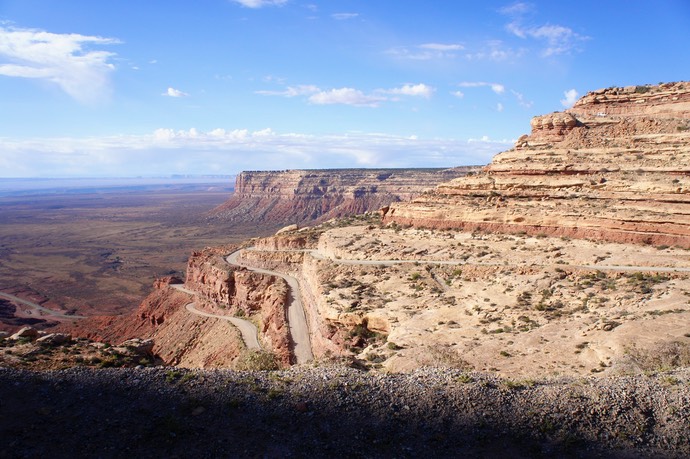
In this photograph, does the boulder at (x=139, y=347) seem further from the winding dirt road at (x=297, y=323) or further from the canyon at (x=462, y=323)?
the winding dirt road at (x=297, y=323)

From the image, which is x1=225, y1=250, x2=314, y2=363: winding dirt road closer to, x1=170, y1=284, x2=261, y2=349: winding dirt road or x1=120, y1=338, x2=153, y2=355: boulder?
x1=170, y1=284, x2=261, y2=349: winding dirt road

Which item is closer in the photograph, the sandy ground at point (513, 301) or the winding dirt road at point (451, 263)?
the sandy ground at point (513, 301)

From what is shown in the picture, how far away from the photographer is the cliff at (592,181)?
32.0 m

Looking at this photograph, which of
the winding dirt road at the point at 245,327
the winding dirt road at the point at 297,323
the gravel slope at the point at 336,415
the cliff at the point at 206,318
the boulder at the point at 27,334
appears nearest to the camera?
the gravel slope at the point at 336,415

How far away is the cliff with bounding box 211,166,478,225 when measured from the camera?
15088cm

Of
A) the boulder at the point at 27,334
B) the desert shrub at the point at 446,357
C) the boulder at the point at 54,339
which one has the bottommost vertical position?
the boulder at the point at 27,334

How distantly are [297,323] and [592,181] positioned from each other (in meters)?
24.1

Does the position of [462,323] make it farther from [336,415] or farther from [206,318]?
[206,318]

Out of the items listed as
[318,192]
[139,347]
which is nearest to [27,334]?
[139,347]

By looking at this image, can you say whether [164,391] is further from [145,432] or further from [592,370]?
[592,370]

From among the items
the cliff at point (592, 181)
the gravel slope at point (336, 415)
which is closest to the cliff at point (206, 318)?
the cliff at point (592, 181)

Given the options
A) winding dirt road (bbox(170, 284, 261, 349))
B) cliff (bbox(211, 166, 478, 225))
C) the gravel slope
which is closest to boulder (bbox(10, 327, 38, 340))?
the gravel slope

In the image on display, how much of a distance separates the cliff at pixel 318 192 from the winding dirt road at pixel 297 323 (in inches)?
3929

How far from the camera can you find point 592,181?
36312 millimetres
